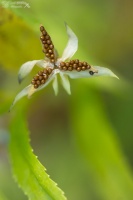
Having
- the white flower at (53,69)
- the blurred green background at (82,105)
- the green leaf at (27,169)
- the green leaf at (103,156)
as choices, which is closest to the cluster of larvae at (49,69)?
the white flower at (53,69)

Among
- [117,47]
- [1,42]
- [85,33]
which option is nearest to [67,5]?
[85,33]

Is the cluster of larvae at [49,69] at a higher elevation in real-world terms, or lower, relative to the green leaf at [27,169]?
higher

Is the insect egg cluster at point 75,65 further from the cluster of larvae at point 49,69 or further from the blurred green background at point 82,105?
the blurred green background at point 82,105

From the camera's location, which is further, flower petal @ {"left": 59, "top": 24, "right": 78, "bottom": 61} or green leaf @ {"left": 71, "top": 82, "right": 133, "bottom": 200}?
green leaf @ {"left": 71, "top": 82, "right": 133, "bottom": 200}

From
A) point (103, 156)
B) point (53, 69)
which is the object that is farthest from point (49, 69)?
point (103, 156)

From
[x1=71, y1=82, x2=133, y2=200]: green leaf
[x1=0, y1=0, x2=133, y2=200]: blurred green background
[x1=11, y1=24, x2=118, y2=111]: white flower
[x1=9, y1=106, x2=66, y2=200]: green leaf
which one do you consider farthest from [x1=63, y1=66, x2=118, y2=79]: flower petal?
[x1=71, y1=82, x2=133, y2=200]: green leaf

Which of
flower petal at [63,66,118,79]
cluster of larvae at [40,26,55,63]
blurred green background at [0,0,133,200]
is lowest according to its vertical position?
flower petal at [63,66,118,79]

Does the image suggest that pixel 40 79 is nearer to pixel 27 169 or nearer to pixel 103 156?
pixel 27 169

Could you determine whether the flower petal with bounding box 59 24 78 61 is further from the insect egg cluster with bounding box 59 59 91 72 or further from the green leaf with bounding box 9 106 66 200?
the green leaf with bounding box 9 106 66 200
